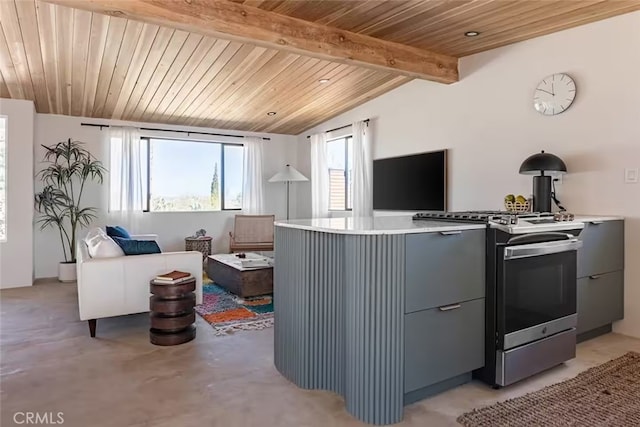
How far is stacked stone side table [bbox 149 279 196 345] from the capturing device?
3061mm

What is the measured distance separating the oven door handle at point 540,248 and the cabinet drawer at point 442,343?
1.04 feet

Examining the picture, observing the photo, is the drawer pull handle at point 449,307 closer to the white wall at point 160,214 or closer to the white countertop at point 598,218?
the white countertop at point 598,218

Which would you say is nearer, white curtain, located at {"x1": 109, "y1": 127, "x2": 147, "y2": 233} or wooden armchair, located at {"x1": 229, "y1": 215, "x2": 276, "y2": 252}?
white curtain, located at {"x1": 109, "y1": 127, "x2": 147, "y2": 233}

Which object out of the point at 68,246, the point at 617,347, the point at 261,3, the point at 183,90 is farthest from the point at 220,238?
the point at 617,347

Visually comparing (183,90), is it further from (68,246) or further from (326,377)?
(326,377)

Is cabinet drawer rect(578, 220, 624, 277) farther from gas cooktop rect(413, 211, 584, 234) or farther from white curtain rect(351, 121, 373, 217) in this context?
white curtain rect(351, 121, 373, 217)

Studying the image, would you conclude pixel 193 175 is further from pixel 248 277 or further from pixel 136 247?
pixel 136 247

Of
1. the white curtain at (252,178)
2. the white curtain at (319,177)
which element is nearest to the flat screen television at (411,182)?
the white curtain at (319,177)

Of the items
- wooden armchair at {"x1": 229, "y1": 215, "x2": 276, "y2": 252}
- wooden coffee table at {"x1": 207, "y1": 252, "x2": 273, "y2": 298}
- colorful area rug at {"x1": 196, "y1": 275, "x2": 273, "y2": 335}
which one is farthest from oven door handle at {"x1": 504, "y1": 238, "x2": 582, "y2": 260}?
wooden armchair at {"x1": 229, "y1": 215, "x2": 276, "y2": 252}

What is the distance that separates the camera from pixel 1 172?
4930mm

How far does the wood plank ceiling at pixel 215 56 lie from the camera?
3197 millimetres

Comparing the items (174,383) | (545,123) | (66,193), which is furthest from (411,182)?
(66,193)

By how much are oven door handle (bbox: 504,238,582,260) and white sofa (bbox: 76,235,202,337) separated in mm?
2560

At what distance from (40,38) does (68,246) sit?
3330mm
